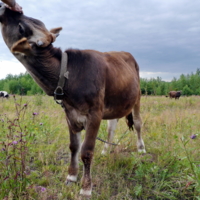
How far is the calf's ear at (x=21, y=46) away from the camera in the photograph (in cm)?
205

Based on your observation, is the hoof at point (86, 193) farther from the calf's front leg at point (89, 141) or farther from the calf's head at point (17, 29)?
the calf's head at point (17, 29)

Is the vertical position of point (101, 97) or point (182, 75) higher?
point (182, 75)

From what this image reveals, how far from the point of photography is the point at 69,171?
9.73 ft

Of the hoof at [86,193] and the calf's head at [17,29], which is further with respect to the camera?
the hoof at [86,193]

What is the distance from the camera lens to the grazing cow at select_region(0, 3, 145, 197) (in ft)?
7.37

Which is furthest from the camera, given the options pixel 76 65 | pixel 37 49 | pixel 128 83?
pixel 128 83

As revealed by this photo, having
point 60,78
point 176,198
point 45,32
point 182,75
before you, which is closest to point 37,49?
point 45,32

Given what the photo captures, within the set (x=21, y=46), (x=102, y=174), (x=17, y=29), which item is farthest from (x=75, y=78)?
(x=102, y=174)

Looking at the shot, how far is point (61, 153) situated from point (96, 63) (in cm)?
200

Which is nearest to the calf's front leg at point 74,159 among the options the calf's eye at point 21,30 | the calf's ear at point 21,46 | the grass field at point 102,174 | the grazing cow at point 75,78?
the grazing cow at point 75,78

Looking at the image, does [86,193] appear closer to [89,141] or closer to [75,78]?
[89,141]

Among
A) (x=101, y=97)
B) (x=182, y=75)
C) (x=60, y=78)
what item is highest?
(x=182, y=75)

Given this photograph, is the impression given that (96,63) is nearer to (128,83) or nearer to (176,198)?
(128,83)

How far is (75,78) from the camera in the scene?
2.54 meters
